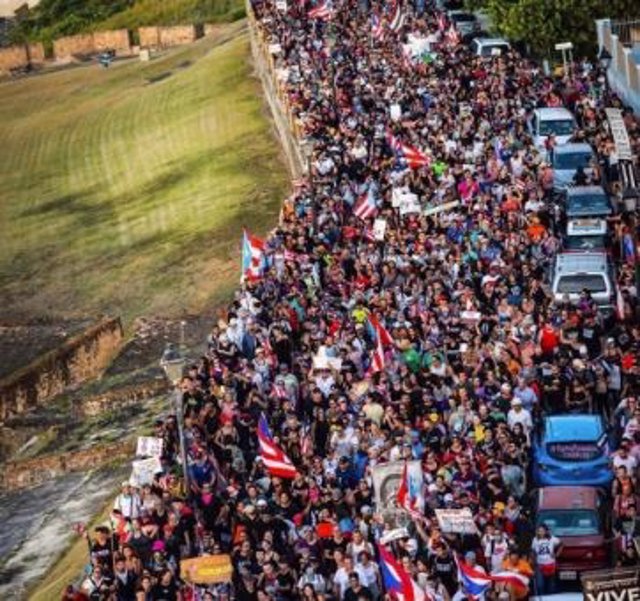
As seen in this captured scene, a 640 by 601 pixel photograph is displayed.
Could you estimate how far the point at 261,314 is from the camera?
133ft

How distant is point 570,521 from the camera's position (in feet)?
99.3

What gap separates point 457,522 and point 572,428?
4.25 meters

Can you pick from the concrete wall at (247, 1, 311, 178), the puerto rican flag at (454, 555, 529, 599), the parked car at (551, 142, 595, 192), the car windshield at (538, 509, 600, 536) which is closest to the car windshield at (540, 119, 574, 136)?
the parked car at (551, 142, 595, 192)

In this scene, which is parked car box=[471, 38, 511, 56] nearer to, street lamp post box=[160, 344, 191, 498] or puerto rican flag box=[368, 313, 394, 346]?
puerto rican flag box=[368, 313, 394, 346]

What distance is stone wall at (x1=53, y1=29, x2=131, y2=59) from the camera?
115562 millimetres

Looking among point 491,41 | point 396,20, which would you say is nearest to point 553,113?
point 396,20

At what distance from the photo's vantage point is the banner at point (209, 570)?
29.2 m

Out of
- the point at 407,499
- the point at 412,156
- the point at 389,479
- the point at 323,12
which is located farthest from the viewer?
the point at 323,12

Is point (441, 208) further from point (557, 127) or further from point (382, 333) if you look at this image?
point (382, 333)

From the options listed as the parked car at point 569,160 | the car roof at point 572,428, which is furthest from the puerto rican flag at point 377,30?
the car roof at point 572,428

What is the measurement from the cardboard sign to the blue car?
324 cm

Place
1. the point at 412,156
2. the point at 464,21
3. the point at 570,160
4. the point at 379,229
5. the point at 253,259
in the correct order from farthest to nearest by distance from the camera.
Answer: the point at 464,21, the point at 412,156, the point at 570,160, the point at 379,229, the point at 253,259

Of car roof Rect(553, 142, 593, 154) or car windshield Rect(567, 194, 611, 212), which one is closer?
car windshield Rect(567, 194, 611, 212)

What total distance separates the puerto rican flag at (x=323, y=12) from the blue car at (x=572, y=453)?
34563mm
